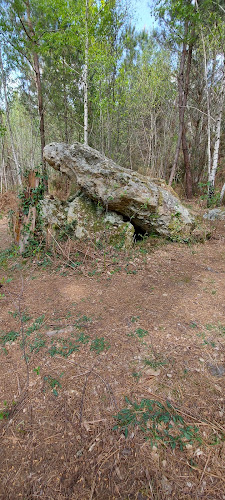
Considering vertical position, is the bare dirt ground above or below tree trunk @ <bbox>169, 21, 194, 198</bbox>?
below

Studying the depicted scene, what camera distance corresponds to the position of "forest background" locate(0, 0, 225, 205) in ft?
23.2

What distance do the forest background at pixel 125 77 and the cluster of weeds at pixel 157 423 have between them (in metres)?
5.55

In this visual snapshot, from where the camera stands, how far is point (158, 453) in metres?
1.38

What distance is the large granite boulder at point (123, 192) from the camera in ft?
16.2

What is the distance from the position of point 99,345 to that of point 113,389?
54 cm

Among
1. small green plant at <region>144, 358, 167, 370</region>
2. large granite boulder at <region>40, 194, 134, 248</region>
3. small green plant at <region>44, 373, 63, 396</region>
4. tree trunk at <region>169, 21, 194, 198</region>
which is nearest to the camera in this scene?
small green plant at <region>44, 373, 63, 396</region>

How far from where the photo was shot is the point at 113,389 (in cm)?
185

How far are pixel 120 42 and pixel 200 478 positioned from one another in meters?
14.8

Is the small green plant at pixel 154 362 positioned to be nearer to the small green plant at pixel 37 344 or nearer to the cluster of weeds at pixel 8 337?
the small green plant at pixel 37 344

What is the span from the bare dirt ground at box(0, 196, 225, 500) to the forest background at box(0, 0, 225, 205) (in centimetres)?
425

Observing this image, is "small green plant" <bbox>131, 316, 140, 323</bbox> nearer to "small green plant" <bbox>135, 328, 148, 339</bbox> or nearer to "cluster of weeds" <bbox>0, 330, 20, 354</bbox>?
"small green plant" <bbox>135, 328, 148, 339</bbox>

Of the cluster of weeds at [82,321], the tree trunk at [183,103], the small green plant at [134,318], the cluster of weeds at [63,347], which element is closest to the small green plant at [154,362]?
the small green plant at [134,318]

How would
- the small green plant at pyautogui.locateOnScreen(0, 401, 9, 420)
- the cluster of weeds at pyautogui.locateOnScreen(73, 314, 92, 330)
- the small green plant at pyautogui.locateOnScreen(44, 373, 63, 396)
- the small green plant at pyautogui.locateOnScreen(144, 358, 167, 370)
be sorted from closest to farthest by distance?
the small green plant at pyautogui.locateOnScreen(0, 401, 9, 420), the small green plant at pyautogui.locateOnScreen(44, 373, 63, 396), the small green plant at pyautogui.locateOnScreen(144, 358, 167, 370), the cluster of weeds at pyautogui.locateOnScreen(73, 314, 92, 330)

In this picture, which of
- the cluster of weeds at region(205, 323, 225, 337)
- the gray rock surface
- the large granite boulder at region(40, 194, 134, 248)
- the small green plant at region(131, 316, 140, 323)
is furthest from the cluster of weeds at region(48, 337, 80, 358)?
the gray rock surface
